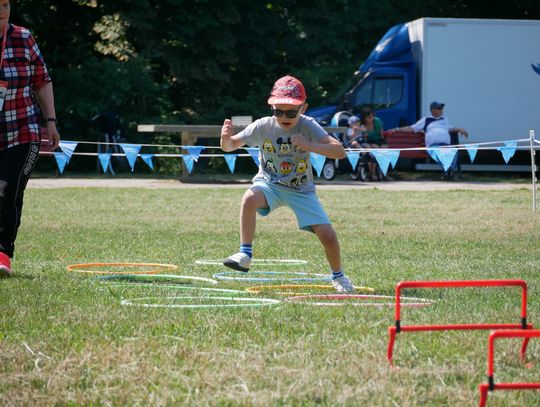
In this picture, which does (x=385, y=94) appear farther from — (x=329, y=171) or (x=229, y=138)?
(x=229, y=138)

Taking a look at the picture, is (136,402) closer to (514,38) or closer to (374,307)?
(374,307)

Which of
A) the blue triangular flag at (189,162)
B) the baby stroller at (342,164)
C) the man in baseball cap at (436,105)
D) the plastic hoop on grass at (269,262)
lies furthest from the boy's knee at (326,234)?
the man in baseball cap at (436,105)

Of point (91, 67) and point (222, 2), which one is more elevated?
point (222, 2)

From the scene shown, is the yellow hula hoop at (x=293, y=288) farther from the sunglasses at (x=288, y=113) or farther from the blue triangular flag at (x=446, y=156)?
the blue triangular flag at (x=446, y=156)

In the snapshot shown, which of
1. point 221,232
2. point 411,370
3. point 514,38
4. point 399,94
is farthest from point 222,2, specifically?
point 411,370

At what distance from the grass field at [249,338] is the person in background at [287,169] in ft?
1.50

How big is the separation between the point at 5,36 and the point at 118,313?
8.84 feet

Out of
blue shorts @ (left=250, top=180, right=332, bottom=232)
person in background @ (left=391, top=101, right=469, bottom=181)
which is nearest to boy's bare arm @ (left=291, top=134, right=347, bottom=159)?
blue shorts @ (left=250, top=180, right=332, bottom=232)

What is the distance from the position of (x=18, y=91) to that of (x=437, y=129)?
17027 mm

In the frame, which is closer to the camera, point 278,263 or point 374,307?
point 374,307

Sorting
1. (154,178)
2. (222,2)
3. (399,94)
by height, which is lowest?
(154,178)

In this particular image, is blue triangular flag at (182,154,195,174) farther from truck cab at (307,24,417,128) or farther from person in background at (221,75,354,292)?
person in background at (221,75,354,292)

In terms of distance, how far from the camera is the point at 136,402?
13.7 feet

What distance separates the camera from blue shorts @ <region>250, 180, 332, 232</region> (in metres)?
7.54
